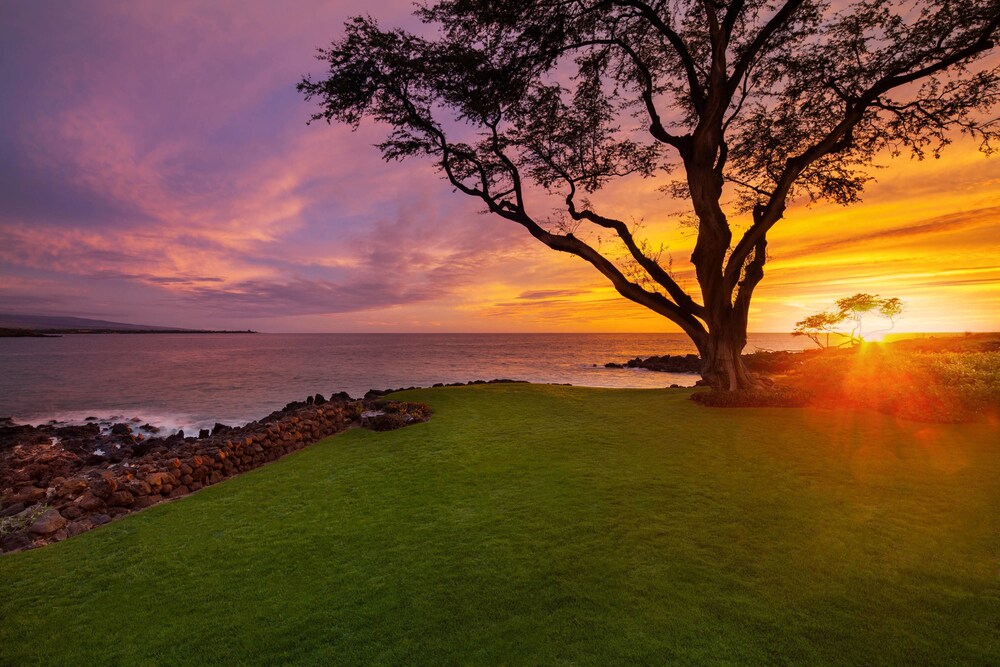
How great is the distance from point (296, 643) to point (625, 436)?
7.31 metres

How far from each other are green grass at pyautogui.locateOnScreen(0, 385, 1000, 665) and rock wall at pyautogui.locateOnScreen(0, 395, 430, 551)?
138 cm

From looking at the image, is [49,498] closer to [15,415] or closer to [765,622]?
[765,622]

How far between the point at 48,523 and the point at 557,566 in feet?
27.3

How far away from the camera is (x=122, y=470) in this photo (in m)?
10.2

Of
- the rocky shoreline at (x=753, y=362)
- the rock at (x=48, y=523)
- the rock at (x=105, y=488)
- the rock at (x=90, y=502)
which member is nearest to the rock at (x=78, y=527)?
the rock at (x=48, y=523)

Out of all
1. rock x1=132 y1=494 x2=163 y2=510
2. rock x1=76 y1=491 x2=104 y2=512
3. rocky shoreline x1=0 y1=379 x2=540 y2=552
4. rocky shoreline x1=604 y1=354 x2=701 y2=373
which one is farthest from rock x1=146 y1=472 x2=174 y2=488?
rocky shoreline x1=604 y1=354 x2=701 y2=373

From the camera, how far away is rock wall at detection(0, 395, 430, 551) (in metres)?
7.11

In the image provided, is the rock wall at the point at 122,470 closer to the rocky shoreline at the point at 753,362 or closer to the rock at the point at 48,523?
the rock at the point at 48,523

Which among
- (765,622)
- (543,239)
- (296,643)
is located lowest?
(296,643)

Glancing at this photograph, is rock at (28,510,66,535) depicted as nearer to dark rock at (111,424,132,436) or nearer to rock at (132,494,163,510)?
rock at (132,494,163,510)

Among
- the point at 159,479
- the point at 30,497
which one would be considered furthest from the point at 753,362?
the point at 30,497

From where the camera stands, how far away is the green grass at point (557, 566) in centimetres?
326

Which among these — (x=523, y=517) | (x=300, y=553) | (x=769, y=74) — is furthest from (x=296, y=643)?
(x=769, y=74)

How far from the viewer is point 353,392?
30938 millimetres
